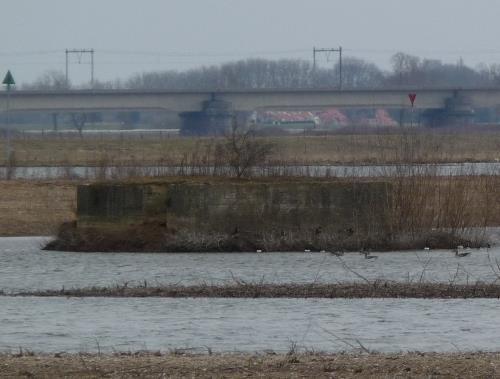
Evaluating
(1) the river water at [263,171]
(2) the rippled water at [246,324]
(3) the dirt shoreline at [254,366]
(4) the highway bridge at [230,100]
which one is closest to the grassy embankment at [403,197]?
(1) the river water at [263,171]

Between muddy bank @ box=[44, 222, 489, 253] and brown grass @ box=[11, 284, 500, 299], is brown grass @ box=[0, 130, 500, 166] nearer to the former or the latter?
muddy bank @ box=[44, 222, 489, 253]

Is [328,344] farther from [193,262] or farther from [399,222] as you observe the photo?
[399,222]

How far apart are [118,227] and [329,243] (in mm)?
5161

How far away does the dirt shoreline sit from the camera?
46.0 ft

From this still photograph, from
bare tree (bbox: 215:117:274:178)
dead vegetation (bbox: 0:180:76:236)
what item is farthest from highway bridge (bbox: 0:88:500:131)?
bare tree (bbox: 215:117:274:178)

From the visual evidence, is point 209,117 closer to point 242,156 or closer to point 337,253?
point 242,156

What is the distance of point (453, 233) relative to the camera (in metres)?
31.7

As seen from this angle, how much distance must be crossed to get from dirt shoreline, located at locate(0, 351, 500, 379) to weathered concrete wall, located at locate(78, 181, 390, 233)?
15.8m

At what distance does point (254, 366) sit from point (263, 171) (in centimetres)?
2100

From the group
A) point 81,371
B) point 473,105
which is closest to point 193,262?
point 81,371

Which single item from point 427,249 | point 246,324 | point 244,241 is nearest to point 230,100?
point 244,241

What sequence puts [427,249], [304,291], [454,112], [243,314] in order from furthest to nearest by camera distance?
1. [454,112]
2. [427,249]
3. [304,291]
4. [243,314]

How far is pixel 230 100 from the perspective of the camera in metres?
127

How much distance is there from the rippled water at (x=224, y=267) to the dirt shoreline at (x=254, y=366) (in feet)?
28.1
